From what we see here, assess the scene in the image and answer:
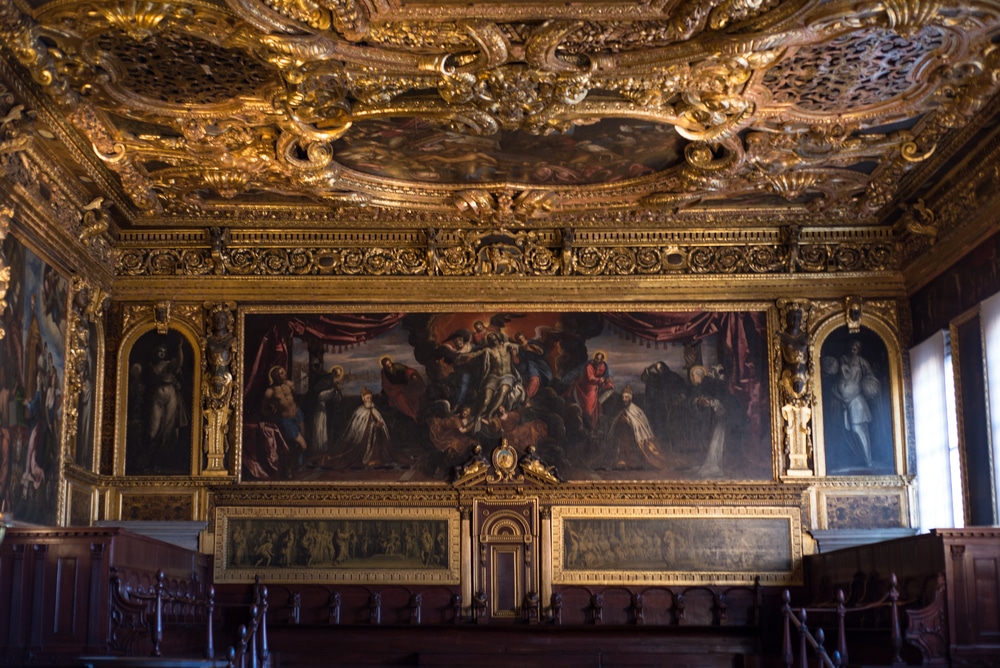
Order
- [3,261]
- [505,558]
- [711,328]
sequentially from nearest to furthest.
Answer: [3,261], [505,558], [711,328]

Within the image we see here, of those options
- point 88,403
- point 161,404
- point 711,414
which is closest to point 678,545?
point 711,414

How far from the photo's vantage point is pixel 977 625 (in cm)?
1184

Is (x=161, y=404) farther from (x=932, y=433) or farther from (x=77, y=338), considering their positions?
(x=932, y=433)

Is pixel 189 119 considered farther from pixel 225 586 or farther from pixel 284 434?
pixel 225 586

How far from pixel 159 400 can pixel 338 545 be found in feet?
11.6

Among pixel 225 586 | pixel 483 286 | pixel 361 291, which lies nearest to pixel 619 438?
pixel 483 286

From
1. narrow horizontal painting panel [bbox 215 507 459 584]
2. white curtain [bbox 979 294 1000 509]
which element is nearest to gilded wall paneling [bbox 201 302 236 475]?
narrow horizontal painting panel [bbox 215 507 459 584]

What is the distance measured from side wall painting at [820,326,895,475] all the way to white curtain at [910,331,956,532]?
0.42 meters

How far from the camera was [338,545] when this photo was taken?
55.8 feet

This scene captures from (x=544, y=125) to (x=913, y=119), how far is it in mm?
4592

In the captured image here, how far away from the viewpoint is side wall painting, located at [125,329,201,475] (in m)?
17.3

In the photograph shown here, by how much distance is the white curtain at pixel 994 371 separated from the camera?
1435cm

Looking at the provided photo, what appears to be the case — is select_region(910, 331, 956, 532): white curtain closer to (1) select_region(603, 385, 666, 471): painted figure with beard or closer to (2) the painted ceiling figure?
(1) select_region(603, 385, 666, 471): painted figure with beard

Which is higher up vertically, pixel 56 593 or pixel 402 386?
pixel 402 386
